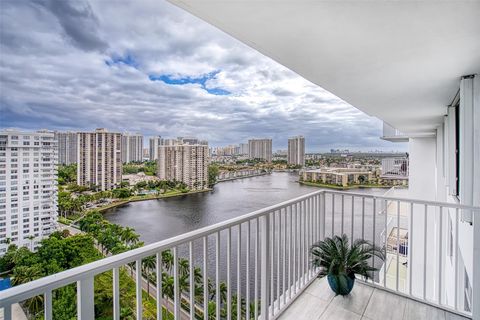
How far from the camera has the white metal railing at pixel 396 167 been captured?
803cm

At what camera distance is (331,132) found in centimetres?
976

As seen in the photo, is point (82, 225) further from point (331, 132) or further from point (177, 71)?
point (331, 132)

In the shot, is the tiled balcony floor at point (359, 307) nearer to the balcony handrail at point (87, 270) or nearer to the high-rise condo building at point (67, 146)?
the balcony handrail at point (87, 270)

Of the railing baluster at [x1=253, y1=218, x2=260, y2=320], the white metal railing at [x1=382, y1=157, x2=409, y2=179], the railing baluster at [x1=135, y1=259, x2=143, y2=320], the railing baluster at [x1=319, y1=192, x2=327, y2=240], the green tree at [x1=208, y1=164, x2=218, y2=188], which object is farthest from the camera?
the white metal railing at [x1=382, y1=157, x2=409, y2=179]

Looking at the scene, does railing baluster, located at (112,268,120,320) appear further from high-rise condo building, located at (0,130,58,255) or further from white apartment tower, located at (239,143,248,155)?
white apartment tower, located at (239,143,248,155)

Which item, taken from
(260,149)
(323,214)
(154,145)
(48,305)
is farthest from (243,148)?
(48,305)

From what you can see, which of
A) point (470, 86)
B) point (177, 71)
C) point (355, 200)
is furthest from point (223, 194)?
point (177, 71)

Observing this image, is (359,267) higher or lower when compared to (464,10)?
lower

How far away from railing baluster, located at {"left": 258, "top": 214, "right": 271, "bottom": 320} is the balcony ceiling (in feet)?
4.28

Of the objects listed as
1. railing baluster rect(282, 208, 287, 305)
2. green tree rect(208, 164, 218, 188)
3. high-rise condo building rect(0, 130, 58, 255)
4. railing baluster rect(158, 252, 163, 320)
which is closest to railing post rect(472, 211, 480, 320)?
railing baluster rect(282, 208, 287, 305)

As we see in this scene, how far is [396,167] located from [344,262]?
25.0 feet

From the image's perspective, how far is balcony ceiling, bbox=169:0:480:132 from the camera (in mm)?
1187

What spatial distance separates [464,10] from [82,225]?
529 cm

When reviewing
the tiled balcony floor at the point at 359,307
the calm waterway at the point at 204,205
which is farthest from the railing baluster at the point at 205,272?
the calm waterway at the point at 204,205
